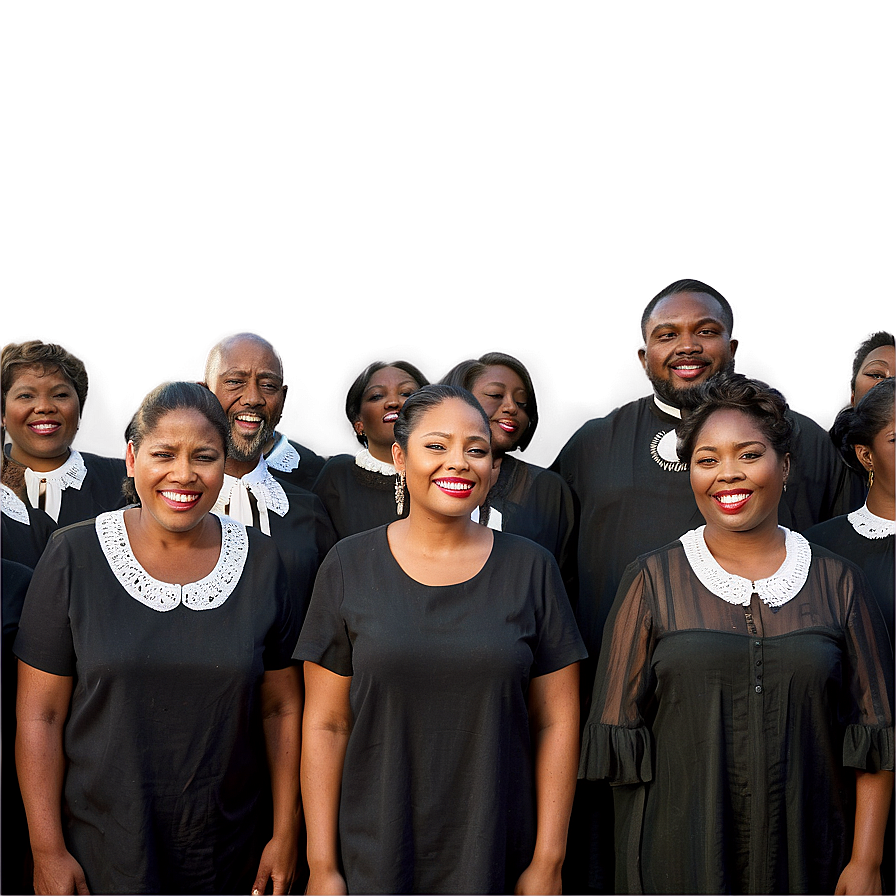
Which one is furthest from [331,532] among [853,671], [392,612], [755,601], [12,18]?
[12,18]

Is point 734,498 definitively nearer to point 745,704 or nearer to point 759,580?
point 759,580

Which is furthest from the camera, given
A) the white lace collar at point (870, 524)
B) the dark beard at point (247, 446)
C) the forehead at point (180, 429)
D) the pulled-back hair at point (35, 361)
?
the pulled-back hair at point (35, 361)

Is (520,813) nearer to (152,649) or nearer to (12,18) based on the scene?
(152,649)

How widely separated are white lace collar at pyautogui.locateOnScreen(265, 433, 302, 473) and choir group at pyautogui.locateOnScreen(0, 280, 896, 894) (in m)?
1.07

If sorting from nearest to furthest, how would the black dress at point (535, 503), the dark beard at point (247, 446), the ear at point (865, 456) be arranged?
1. the ear at point (865, 456)
2. the black dress at point (535, 503)
3. the dark beard at point (247, 446)

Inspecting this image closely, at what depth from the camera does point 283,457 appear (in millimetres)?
4570

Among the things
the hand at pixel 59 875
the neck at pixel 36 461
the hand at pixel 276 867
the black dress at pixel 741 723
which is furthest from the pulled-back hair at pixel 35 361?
the black dress at pixel 741 723

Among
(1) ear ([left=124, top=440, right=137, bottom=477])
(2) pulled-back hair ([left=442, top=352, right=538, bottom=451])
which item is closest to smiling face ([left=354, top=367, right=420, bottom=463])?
(2) pulled-back hair ([left=442, top=352, right=538, bottom=451])

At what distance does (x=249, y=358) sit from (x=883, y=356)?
2.69 meters

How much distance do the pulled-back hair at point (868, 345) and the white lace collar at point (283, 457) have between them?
248cm

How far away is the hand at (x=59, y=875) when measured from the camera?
10.1 ft

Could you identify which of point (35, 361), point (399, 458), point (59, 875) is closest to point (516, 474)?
point (399, 458)

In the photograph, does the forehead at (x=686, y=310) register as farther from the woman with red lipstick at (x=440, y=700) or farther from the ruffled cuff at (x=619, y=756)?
the ruffled cuff at (x=619, y=756)

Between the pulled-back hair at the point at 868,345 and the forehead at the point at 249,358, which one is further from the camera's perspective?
the pulled-back hair at the point at 868,345
